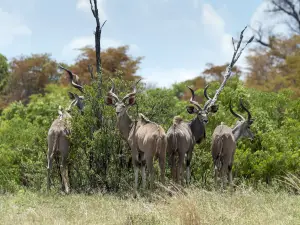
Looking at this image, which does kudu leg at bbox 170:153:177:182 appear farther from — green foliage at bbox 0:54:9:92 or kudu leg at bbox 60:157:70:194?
green foliage at bbox 0:54:9:92

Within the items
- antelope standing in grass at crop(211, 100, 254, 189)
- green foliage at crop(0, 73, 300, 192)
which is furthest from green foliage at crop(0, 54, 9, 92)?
antelope standing in grass at crop(211, 100, 254, 189)

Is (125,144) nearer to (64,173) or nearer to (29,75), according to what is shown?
(64,173)

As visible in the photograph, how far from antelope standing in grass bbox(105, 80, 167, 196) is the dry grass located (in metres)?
0.81

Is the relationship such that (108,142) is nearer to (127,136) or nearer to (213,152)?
(127,136)

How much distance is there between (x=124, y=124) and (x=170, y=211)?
12.7 feet

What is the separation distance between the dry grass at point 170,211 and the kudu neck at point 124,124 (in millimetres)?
1782

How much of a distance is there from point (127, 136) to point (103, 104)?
120 cm

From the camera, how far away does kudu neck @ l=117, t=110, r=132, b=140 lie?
11383 millimetres

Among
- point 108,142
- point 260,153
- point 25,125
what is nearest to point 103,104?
point 108,142

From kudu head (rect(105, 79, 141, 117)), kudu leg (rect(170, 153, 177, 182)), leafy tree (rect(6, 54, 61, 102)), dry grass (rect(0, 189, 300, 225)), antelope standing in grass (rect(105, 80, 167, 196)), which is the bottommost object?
dry grass (rect(0, 189, 300, 225))

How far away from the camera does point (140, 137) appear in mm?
10766

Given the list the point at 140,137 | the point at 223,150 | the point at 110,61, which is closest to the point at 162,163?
the point at 140,137

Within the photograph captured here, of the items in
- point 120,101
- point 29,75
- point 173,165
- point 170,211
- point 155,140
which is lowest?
point 170,211

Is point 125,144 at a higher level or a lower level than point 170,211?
higher
